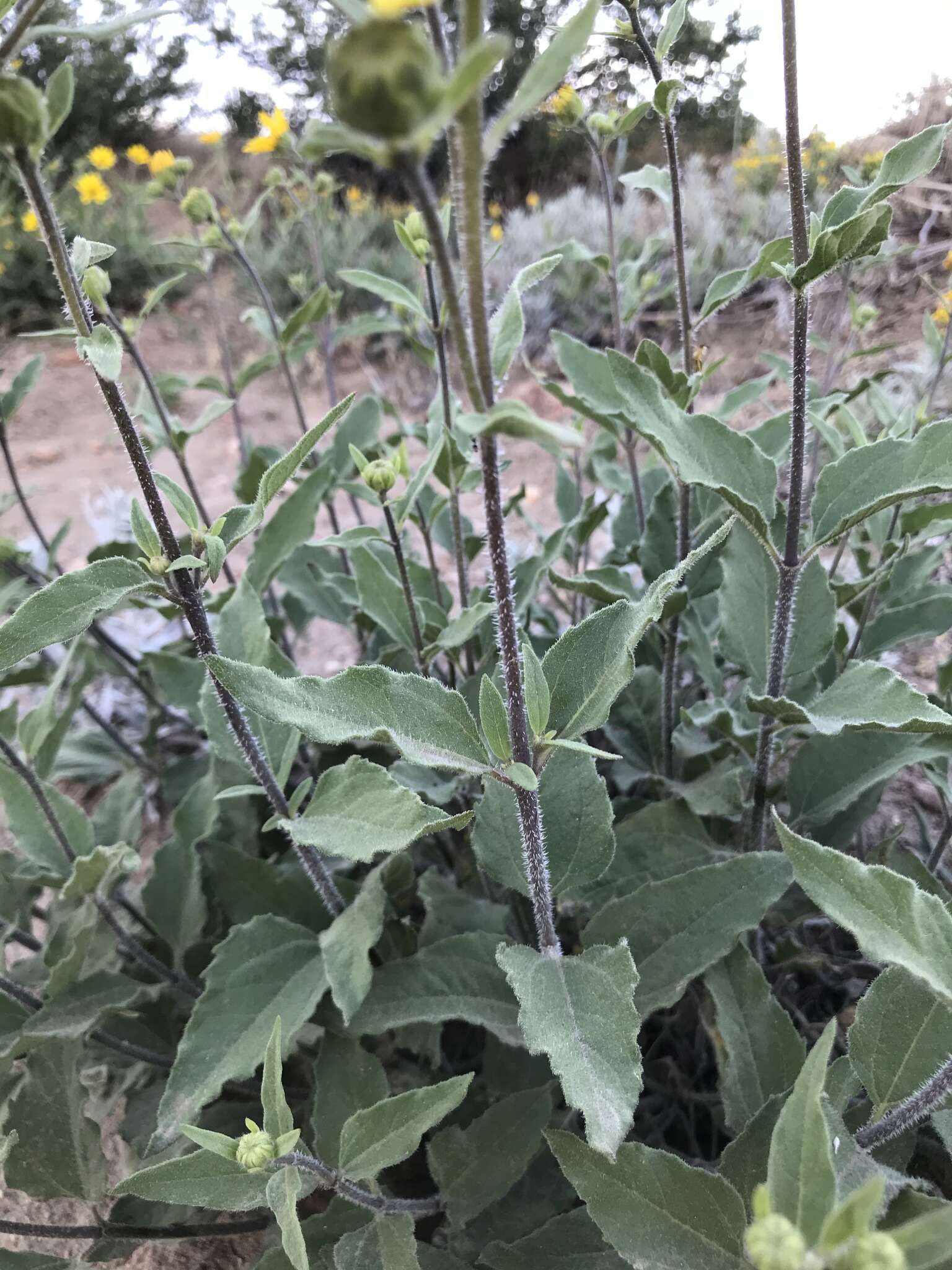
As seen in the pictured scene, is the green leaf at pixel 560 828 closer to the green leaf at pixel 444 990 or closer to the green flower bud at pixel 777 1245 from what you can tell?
the green leaf at pixel 444 990

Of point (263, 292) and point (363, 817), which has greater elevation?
point (263, 292)

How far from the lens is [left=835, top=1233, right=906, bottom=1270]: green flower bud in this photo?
17.7 inches

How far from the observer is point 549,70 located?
47cm

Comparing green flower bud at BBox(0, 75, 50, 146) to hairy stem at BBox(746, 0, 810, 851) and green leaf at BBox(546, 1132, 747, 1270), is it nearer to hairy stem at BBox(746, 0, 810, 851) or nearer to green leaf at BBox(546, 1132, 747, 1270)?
hairy stem at BBox(746, 0, 810, 851)

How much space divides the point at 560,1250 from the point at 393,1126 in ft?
0.86

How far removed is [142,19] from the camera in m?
0.68

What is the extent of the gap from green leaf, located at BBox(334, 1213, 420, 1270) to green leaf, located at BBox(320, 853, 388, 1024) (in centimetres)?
21

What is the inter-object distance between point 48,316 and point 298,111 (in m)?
2.60

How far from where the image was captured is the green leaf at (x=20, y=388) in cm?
158

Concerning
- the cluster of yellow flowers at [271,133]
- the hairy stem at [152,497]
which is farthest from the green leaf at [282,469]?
the cluster of yellow flowers at [271,133]

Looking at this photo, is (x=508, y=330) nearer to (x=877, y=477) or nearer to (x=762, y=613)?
(x=877, y=477)

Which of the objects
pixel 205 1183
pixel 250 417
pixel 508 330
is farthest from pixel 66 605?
pixel 250 417

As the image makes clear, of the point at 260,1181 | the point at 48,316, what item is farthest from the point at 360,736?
the point at 48,316

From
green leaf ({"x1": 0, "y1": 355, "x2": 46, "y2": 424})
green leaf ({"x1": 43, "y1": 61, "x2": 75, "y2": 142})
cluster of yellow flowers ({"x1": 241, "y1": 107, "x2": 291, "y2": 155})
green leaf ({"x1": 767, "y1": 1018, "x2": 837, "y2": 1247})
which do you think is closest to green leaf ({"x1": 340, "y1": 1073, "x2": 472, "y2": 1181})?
green leaf ({"x1": 767, "y1": 1018, "x2": 837, "y2": 1247})
